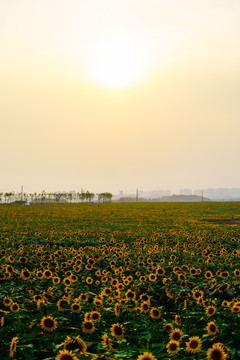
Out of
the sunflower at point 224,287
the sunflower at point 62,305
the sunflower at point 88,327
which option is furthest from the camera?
the sunflower at point 224,287

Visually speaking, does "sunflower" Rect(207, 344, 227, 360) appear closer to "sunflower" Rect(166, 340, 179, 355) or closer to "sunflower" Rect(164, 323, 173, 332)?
"sunflower" Rect(166, 340, 179, 355)

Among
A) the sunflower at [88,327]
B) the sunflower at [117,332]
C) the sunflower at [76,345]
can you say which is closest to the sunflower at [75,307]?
the sunflower at [88,327]

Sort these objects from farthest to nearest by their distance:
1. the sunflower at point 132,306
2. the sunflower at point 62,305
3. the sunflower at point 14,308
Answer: the sunflower at point 132,306
the sunflower at point 62,305
the sunflower at point 14,308

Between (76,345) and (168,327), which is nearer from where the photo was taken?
(76,345)

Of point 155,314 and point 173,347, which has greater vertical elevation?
point 173,347

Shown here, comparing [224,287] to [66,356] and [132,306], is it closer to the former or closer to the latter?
[132,306]

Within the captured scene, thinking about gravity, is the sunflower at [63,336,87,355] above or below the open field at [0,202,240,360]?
above

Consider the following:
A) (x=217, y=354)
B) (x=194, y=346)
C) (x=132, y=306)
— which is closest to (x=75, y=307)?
(x=132, y=306)

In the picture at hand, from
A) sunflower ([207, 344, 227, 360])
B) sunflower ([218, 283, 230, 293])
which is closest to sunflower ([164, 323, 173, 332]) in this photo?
sunflower ([207, 344, 227, 360])

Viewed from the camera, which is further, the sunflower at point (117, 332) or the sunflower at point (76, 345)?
the sunflower at point (117, 332)

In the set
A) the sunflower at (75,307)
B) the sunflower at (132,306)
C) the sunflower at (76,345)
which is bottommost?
the sunflower at (132,306)

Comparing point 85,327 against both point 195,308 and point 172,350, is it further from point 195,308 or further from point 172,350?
point 195,308

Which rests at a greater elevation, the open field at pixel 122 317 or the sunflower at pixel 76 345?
the sunflower at pixel 76 345

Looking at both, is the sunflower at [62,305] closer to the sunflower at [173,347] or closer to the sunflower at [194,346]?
the sunflower at [173,347]
